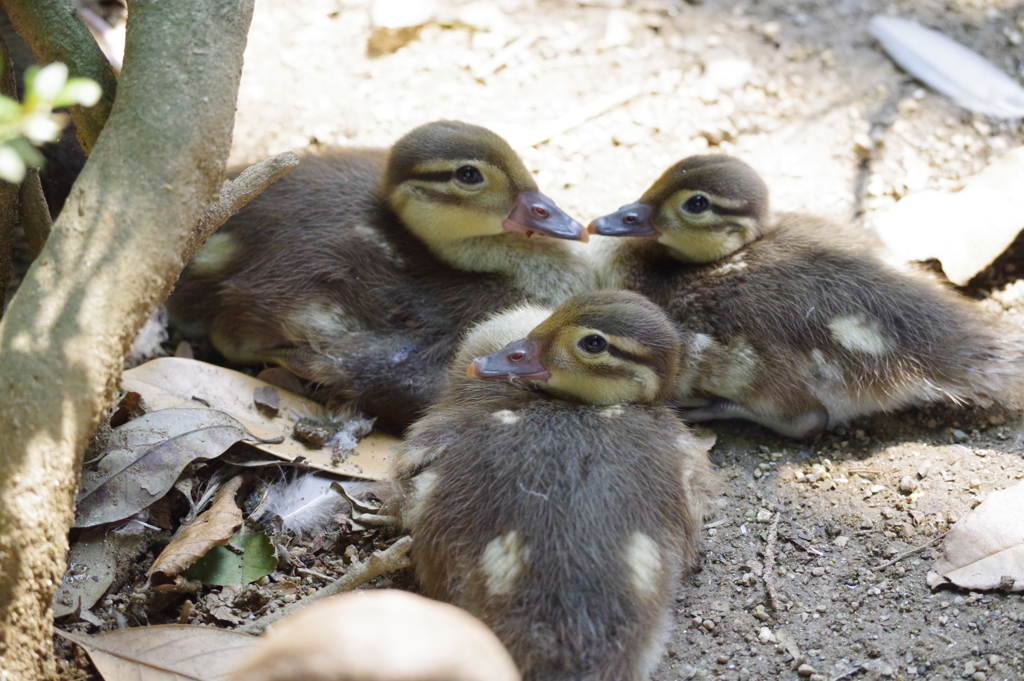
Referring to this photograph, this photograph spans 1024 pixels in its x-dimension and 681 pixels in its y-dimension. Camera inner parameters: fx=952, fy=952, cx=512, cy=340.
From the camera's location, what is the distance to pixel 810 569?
2340 mm

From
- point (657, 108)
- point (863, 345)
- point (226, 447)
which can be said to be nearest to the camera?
point (226, 447)

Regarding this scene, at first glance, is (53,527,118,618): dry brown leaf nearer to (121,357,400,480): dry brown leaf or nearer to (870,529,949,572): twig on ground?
(121,357,400,480): dry brown leaf

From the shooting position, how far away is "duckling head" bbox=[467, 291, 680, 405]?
7.50 ft

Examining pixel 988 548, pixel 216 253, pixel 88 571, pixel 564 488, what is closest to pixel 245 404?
pixel 216 253

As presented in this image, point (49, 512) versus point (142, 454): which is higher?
point (49, 512)

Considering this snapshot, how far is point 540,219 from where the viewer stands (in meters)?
2.98

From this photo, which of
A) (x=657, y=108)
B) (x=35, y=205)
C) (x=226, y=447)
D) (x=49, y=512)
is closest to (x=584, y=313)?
(x=226, y=447)

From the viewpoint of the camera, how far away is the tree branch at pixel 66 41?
2.02m

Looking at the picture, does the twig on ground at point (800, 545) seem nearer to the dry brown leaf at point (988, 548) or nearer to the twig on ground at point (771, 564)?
the twig on ground at point (771, 564)

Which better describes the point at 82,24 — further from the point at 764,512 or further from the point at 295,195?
the point at 764,512

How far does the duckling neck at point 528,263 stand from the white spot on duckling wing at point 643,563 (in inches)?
46.2

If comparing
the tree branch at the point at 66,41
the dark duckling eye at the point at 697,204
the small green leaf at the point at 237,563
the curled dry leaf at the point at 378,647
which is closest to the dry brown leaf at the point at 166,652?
the small green leaf at the point at 237,563

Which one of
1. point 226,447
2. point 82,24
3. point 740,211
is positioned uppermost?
point 82,24

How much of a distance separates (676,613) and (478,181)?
1.39 meters
